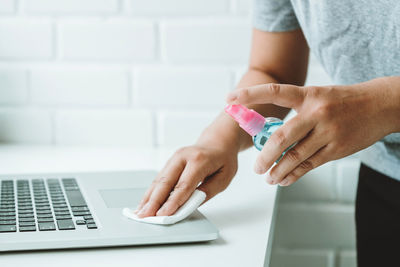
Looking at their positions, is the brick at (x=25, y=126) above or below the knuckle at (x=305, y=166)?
below

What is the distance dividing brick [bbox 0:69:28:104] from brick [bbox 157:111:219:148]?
332mm

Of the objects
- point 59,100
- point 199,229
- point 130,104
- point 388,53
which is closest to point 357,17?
point 388,53

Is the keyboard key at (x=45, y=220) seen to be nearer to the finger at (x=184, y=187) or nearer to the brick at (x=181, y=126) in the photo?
the finger at (x=184, y=187)

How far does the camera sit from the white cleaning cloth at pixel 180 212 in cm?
65

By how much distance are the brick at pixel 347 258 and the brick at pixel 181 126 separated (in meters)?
0.44

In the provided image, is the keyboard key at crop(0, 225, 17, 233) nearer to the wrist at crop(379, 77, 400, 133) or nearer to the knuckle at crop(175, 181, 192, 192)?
the knuckle at crop(175, 181, 192, 192)

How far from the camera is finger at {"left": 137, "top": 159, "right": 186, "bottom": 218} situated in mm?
672

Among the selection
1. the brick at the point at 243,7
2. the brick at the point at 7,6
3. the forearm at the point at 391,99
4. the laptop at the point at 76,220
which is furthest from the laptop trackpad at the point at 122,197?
the brick at the point at 7,6

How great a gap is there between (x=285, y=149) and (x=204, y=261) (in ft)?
0.48

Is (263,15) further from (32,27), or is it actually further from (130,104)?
(32,27)

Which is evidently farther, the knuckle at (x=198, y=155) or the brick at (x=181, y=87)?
the brick at (x=181, y=87)

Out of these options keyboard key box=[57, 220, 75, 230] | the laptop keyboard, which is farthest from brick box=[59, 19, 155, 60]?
keyboard key box=[57, 220, 75, 230]

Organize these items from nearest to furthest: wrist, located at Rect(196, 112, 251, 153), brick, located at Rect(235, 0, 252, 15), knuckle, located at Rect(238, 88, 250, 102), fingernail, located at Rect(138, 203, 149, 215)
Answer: knuckle, located at Rect(238, 88, 250, 102) → fingernail, located at Rect(138, 203, 149, 215) → wrist, located at Rect(196, 112, 251, 153) → brick, located at Rect(235, 0, 252, 15)

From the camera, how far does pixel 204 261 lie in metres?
0.57
